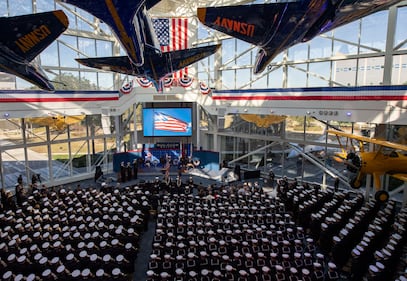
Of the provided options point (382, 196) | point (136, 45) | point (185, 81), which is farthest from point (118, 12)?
point (185, 81)

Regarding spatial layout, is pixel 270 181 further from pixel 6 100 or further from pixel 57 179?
pixel 6 100

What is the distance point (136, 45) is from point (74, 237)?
6115 mm

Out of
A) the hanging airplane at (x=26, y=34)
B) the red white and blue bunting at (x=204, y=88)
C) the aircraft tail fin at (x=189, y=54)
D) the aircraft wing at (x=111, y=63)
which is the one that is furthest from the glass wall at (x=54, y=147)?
the aircraft tail fin at (x=189, y=54)

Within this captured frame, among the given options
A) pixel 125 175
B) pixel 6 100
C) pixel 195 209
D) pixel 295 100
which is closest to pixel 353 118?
pixel 295 100

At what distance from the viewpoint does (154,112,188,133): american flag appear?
63.6 ft

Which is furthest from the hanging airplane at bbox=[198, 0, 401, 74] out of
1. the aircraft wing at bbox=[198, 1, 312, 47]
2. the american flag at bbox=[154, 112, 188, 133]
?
the american flag at bbox=[154, 112, 188, 133]

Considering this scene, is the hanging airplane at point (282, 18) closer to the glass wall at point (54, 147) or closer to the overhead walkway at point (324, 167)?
the overhead walkway at point (324, 167)

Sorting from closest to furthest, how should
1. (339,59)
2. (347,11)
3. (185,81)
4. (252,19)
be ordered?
(347,11), (252,19), (339,59), (185,81)

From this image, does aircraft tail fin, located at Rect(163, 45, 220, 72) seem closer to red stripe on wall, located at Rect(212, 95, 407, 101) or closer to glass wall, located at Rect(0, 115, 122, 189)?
red stripe on wall, located at Rect(212, 95, 407, 101)

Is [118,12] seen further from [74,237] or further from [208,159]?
[208,159]

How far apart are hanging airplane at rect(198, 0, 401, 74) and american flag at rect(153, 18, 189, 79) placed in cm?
1050

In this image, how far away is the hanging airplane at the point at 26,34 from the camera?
7012 millimetres

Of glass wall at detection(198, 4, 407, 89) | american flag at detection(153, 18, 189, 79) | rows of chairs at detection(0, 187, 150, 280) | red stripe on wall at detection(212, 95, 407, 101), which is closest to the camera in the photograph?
rows of chairs at detection(0, 187, 150, 280)

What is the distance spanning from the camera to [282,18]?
7.39 m
